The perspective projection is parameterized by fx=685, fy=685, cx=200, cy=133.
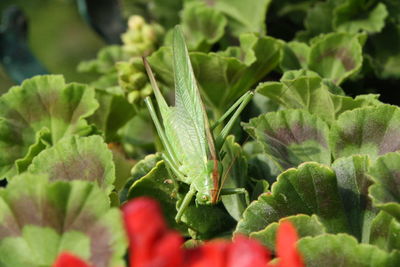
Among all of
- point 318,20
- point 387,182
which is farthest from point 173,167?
point 318,20

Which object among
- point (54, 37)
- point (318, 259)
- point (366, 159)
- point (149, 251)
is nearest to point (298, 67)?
point (366, 159)

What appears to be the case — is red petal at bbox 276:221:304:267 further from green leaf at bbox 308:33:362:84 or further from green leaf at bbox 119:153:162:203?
green leaf at bbox 308:33:362:84

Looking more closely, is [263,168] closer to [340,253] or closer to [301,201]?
[301,201]

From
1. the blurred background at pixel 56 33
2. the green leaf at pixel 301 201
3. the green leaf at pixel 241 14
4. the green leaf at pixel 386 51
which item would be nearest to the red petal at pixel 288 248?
the green leaf at pixel 301 201

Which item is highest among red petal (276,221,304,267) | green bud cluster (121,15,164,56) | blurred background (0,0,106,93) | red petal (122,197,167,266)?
green bud cluster (121,15,164,56)

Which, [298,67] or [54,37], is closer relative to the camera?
[298,67]

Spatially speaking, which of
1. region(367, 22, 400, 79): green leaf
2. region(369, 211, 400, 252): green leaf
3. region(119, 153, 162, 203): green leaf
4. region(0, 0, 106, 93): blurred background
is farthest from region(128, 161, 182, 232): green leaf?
region(0, 0, 106, 93): blurred background

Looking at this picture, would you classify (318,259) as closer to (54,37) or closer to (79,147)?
(79,147)
